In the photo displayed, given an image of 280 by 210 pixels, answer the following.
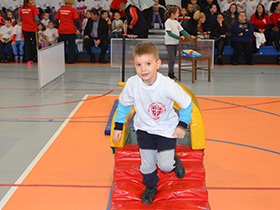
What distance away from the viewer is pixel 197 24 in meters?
11.5

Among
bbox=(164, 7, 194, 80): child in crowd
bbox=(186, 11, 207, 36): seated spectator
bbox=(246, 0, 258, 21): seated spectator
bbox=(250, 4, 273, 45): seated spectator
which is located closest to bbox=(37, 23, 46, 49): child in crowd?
bbox=(186, 11, 207, 36): seated spectator

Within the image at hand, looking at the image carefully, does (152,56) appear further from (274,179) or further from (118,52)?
(118,52)

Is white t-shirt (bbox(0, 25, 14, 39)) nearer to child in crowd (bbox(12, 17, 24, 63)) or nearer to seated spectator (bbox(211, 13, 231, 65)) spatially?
child in crowd (bbox(12, 17, 24, 63))

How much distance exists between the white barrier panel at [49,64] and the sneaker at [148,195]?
457 cm

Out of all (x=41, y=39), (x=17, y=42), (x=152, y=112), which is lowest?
(x=152, y=112)

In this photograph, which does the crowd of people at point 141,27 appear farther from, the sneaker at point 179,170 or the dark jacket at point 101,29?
the sneaker at point 179,170

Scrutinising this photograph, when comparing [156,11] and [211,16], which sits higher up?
[156,11]

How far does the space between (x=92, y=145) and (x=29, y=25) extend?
24.7 ft

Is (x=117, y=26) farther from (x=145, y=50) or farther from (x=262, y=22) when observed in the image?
(x=145, y=50)

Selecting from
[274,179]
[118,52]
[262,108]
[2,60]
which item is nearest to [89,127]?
[274,179]

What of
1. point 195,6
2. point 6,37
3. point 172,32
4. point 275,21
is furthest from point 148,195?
point 275,21

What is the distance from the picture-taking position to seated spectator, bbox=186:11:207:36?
11.3 meters

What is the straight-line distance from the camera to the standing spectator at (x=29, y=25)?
10.5 m

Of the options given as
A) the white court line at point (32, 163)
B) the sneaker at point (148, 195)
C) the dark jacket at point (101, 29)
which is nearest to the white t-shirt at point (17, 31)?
the dark jacket at point (101, 29)
